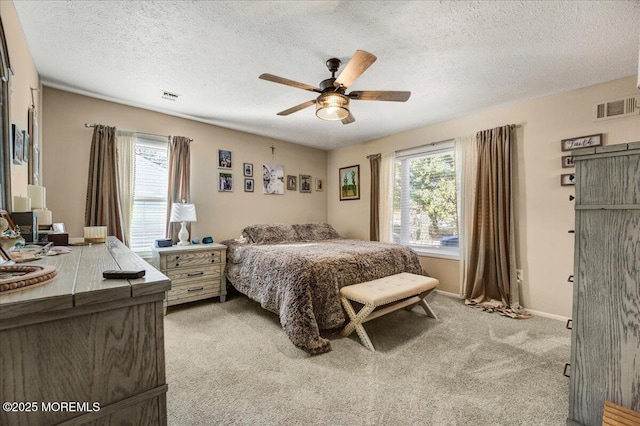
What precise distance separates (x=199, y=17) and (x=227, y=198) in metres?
2.63

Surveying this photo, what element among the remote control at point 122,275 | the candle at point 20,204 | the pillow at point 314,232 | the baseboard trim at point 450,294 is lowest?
the baseboard trim at point 450,294

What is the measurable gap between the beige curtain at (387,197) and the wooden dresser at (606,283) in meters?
3.04

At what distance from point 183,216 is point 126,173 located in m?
0.79

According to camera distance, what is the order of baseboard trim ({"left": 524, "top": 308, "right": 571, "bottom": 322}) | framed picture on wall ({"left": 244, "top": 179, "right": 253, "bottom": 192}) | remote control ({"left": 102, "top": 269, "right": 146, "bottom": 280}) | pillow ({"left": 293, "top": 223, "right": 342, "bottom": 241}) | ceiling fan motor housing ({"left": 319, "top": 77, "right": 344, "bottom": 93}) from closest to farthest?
remote control ({"left": 102, "top": 269, "right": 146, "bottom": 280}) → ceiling fan motor housing ({"left": 319, "top": 77, "right": 344, "bottom": 93}) → baseboard trim ({"left": 524, "top": 308, "right": 571, "bottom": 322}) → framed picture on wall ({"left": 244, "top": 179, "right": 253, "bottom": 192}) → pillow ({"left": 293, "top": 223, "right": 342, "bottom": 241})

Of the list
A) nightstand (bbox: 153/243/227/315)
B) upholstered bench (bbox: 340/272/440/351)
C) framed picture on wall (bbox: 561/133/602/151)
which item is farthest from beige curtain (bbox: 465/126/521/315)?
nightstand (bbox: 153/243/227/315)

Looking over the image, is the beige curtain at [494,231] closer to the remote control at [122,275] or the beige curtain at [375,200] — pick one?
the beige curtain at [375,200]

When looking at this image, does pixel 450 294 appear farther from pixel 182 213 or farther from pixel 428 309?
pixel 182 213

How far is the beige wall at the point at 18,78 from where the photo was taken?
1577 millimetres

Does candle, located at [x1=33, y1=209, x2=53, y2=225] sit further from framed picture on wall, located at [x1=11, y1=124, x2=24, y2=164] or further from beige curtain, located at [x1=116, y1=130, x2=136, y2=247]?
beige curtain, located at [x1=116, y1=130, x2=136, y2=247]

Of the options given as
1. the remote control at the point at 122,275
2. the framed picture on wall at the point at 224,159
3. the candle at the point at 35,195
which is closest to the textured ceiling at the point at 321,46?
the framed picture on wall at the point at 224,159

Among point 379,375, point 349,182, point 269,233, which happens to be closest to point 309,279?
point 379,375

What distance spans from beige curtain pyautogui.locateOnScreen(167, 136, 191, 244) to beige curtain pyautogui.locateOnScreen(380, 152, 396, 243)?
114 inches

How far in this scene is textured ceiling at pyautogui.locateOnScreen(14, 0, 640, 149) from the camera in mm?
1714

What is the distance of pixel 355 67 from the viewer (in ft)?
6.19
